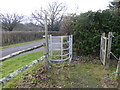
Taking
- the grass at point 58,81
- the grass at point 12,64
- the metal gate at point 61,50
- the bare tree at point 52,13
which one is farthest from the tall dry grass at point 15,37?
the bare tree at point 52,13

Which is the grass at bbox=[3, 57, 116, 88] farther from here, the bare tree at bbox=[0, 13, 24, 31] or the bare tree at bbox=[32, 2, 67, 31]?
the bare tree at bbox=[32, 2, 67, 31]

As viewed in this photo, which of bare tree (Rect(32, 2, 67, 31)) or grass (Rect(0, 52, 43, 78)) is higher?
bare tree (Rect(32, 2, 67, 31))

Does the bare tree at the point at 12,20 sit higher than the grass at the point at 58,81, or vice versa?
the bare tree at the point at 12,20

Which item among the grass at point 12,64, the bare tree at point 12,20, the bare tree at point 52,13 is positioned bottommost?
the grass at point 12,64

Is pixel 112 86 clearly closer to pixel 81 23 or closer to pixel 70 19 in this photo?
pixel 81 23

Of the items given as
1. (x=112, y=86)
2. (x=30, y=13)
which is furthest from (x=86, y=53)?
(x=30, y=13)

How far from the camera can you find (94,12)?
5555 millimetres

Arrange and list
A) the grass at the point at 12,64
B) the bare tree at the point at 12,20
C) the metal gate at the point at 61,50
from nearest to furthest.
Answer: the grass at the point at 12,64 → the metal gate at the point at 61,50 → the bare tree at the point at 12,20

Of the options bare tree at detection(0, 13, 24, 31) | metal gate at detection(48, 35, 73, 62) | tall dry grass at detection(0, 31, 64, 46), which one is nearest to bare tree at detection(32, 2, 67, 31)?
bare tree at detection(0, 13, 24, 31)

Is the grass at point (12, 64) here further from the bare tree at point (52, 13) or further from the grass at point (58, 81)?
the bare tree at point (52, 13)

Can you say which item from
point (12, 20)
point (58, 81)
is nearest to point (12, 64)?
point (58, 81)

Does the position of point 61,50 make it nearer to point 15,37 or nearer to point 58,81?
point 58,81

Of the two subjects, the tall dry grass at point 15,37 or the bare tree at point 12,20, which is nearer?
the tall dry grass at point 15,37

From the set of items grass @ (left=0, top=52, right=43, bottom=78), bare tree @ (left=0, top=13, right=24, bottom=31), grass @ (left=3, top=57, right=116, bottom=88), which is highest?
bare tree @ (left=0, top=13, right=24, bottom=31)
